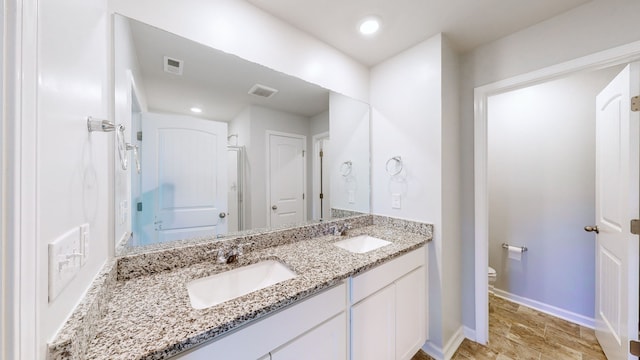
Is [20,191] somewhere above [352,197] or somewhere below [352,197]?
A: above

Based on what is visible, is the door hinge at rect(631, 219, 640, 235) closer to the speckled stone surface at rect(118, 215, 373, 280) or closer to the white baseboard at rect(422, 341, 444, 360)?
the white baseboard at rect(422, 341, 444, 360)

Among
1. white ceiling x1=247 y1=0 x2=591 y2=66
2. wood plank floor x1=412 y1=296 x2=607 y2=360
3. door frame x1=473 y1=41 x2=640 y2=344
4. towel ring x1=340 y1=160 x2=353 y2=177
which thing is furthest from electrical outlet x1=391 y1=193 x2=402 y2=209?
white ceiling x1=247 y1=0 x2=591 y2=66

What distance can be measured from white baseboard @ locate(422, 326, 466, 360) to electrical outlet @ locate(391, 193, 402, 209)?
1045mm

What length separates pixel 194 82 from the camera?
1.27 m

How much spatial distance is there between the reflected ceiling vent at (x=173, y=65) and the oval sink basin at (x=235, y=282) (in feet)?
3.55

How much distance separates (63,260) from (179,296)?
0.42m

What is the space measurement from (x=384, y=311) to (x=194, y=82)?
67.4 inches

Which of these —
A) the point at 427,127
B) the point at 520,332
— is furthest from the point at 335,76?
the point at 520,332

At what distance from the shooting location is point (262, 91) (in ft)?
5.03

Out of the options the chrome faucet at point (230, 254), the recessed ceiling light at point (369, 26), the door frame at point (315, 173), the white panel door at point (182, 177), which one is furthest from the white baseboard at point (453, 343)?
the recessed ceiling light at point (369, 26)

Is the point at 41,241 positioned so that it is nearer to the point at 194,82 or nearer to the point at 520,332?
the point at 194,82

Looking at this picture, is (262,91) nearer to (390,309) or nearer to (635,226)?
(390,309)
